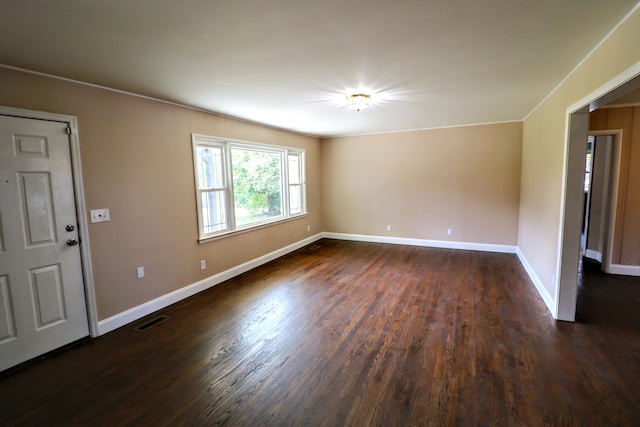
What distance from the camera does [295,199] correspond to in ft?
20.8

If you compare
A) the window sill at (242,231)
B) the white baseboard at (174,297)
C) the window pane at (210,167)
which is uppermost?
the window pane at (210,167)

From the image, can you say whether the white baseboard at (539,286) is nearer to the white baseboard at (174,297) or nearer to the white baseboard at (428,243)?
the white baseboard at (428,243)

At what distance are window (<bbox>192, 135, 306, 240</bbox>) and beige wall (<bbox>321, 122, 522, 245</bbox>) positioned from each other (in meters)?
1.08

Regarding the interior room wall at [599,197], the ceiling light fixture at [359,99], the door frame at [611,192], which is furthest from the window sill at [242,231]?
the interior room wall at [599,197]

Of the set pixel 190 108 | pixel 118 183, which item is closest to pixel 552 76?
pixel 190 108

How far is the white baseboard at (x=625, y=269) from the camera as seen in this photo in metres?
4.18

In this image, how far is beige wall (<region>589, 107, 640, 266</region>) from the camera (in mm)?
4039

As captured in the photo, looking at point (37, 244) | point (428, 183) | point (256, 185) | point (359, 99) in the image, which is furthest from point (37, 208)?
point (428, 183)

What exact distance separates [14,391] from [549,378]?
395cm

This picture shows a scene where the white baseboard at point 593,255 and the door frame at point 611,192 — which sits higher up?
the door frame at point 611,192

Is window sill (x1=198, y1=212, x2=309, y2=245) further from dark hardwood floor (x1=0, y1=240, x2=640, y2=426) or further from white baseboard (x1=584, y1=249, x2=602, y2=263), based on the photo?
white baseboard (x1=584, y1=249, x2=602, y2=263)

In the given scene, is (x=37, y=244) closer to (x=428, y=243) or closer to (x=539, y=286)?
(x=539, y=286)

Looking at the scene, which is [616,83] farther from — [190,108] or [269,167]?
[269,167]

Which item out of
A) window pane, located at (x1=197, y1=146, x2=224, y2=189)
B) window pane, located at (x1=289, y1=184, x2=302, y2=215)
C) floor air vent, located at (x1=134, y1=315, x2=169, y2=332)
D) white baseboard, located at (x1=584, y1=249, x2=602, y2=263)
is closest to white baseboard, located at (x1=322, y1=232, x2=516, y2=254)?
white baseboard, located at (x1=584, y1=249, x2=602, y2=263)
